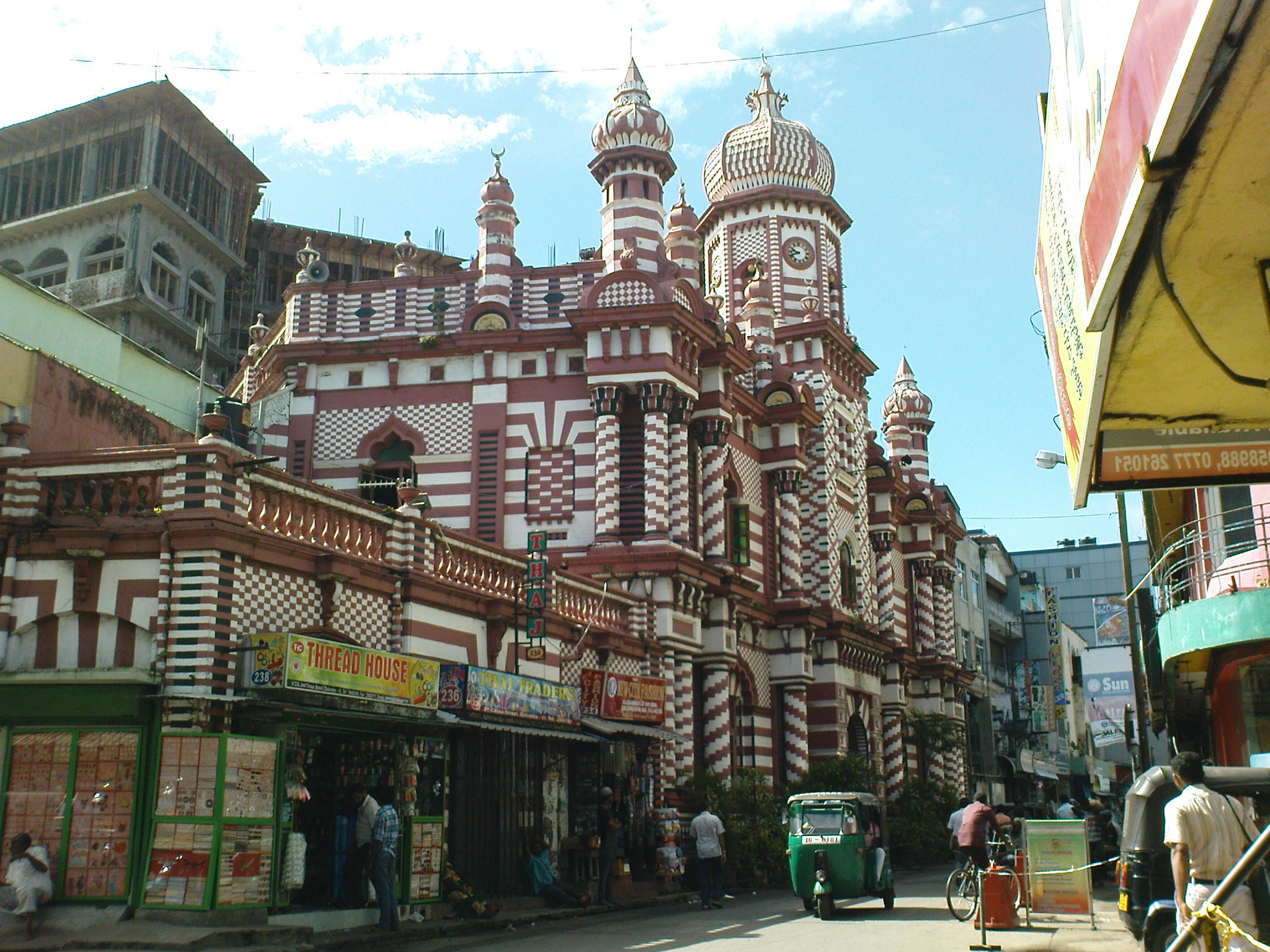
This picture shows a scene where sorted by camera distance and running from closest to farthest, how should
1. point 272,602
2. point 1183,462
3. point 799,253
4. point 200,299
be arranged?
point 1183,462, point 272,602, point 799,253, point 200,299

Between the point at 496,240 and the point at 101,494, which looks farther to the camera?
the point at 496,240

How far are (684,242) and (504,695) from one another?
17.0m

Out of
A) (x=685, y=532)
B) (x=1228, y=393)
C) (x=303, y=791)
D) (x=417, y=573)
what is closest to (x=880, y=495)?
(x=685, y=532)

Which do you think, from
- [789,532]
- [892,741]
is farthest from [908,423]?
[789,532]

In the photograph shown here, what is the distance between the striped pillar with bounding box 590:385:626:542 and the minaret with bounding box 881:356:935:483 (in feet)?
80.0

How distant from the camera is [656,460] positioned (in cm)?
2902

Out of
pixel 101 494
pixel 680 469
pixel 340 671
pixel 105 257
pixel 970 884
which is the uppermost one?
pixel 105 257

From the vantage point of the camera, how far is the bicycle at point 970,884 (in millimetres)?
18797

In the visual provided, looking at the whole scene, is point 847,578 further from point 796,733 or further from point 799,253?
point 799,253

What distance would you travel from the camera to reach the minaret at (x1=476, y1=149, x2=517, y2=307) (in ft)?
104

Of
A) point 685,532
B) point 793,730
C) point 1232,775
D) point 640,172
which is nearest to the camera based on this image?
point 1232,775

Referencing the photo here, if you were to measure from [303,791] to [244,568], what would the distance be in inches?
117

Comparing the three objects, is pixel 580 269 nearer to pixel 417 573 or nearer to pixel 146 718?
pixel 417 573

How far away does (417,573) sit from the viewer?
65.5 feet
